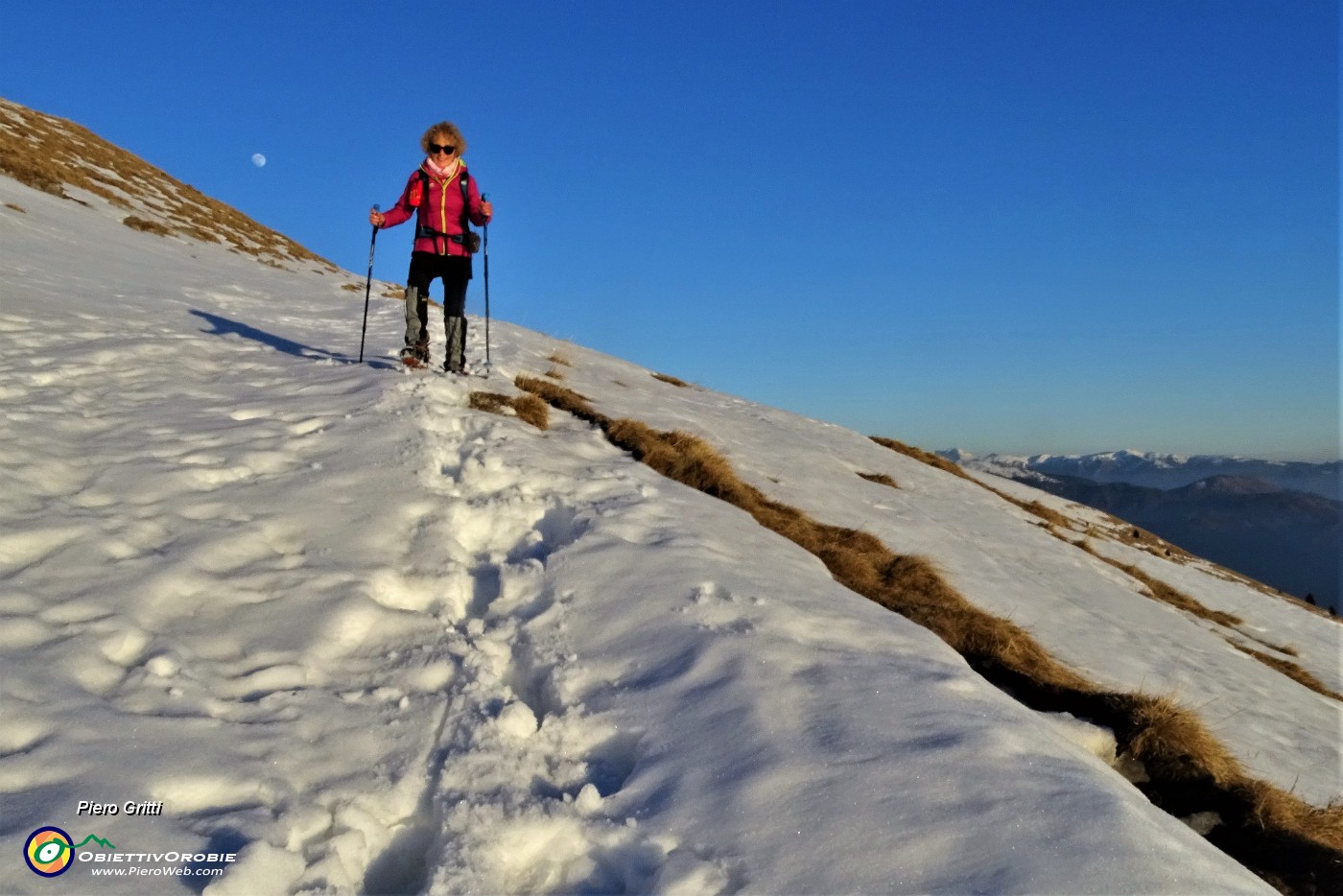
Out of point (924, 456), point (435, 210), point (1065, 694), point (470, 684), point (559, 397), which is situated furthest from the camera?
point (924, 456)

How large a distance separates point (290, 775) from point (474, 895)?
0.97 m

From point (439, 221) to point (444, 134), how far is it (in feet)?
3.15

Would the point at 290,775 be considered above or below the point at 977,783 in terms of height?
below

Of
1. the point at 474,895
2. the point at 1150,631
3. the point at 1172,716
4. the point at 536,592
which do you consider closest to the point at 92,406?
the point at 536,592

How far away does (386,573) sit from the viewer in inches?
183

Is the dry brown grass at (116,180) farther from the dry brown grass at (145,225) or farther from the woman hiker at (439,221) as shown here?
the woman hiker at (439,221)

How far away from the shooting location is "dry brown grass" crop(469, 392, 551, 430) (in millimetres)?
8148

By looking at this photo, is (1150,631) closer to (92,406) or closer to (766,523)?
(766,523)

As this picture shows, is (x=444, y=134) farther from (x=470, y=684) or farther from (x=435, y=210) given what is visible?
(x=470, y=684)

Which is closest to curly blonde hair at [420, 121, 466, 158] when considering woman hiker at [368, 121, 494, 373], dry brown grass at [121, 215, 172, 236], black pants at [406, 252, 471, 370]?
woman hiker at [368, 121, 494, 373]

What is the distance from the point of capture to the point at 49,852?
2375 millimetres
